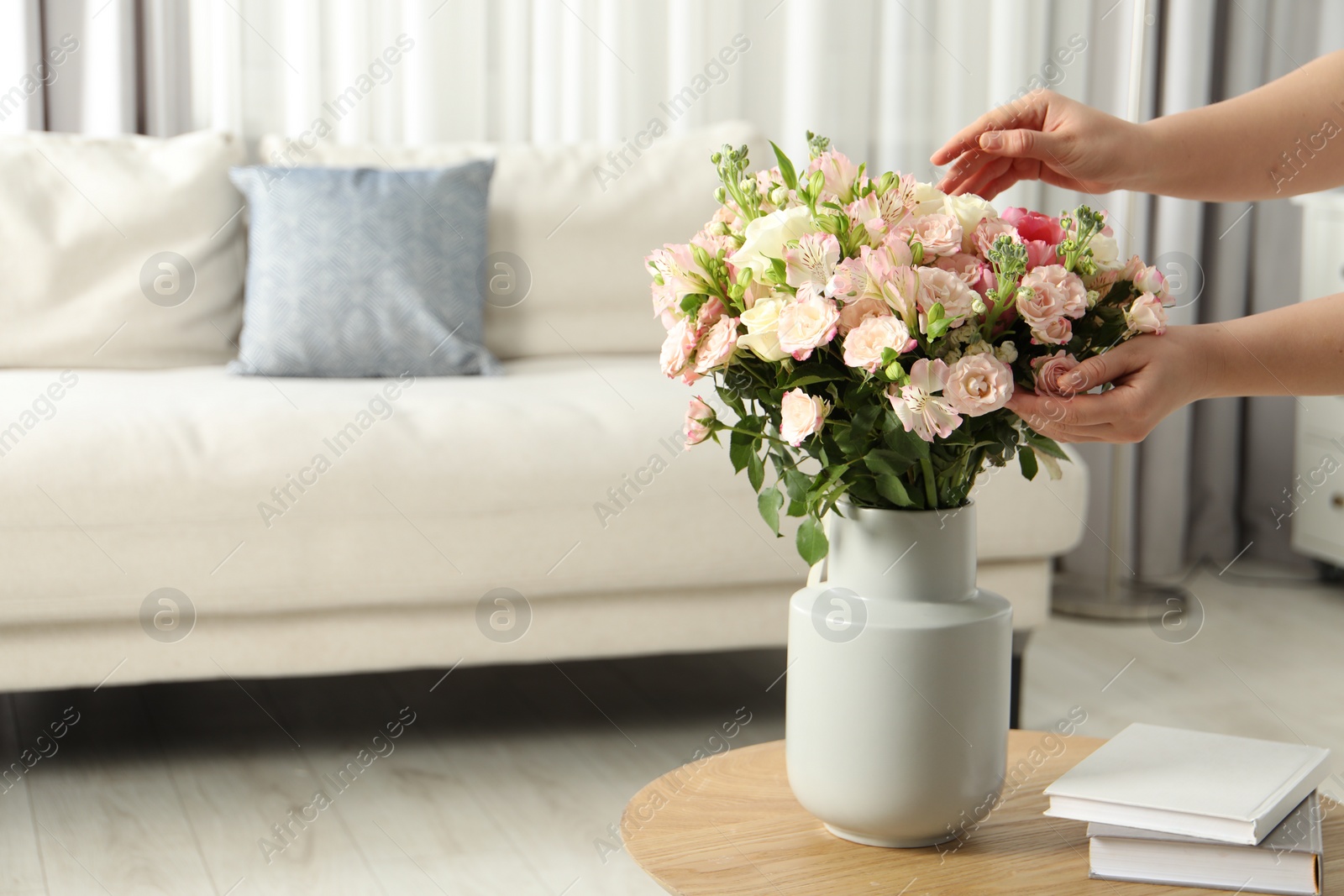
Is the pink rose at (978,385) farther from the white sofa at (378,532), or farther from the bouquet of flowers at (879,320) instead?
the white sofa at (378,532)

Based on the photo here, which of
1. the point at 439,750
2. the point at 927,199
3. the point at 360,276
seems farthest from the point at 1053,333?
the point at 360,276

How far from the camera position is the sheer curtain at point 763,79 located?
8.09 ft

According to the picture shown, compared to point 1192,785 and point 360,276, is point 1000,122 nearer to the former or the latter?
point 1192,785

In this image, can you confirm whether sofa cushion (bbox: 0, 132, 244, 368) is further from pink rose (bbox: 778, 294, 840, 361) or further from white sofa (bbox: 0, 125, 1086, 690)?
pink rose (bbox: 778, 294, 840, 361)

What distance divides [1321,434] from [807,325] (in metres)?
2.28

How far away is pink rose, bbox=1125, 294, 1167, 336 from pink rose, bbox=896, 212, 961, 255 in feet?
0.41

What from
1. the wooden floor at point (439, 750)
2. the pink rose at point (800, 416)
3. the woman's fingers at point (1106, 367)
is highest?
the woman's fingers at point (1106, 367)

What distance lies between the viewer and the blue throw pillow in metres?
2.07

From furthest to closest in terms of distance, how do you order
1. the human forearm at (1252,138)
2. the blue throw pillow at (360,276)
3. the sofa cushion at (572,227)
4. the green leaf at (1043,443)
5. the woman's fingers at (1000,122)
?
the sofa cushion at (572,227) → the blue throw pillow at (360,276) → the human forearm at (1252,138) → the woman's fingers at (1000,122) → the green leaf at (1043,443)

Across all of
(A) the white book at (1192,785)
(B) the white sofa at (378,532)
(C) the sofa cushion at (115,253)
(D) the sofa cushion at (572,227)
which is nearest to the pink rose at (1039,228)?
(A) the white book at (1192,785)

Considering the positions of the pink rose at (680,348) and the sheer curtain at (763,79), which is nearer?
the pink rose at (680,348)

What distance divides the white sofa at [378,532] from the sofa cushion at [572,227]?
15.9 inches

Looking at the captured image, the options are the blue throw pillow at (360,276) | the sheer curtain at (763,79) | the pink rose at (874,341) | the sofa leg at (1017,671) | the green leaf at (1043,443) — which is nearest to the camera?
the pink rose at (874,341)

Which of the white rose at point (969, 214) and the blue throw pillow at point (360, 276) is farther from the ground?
the white rose at point (969, 214)
